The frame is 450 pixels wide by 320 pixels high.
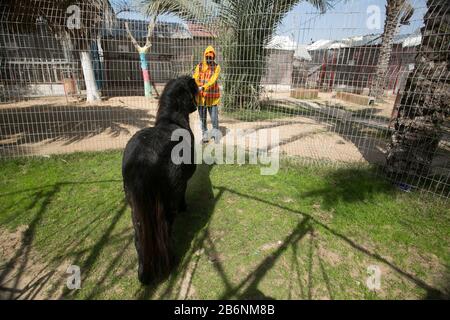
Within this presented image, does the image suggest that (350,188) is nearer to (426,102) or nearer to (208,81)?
(426,102)

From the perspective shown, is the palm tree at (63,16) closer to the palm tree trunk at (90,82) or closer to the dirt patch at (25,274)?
the palm tree trunk at (90,82)

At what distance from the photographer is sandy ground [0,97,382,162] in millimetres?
5242

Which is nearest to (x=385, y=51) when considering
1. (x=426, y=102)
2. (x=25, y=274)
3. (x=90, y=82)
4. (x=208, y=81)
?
(x=426, y=102)

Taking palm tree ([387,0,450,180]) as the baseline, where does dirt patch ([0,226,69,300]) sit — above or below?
below

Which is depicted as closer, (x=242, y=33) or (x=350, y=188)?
(x=350, y=188)

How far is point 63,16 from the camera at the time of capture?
623 centimetres

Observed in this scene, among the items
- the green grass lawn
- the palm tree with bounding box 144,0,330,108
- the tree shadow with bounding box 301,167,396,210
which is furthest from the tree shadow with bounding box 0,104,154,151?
the tree shadow with bounding box 301,167,396,210

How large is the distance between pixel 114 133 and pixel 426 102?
6.08 m

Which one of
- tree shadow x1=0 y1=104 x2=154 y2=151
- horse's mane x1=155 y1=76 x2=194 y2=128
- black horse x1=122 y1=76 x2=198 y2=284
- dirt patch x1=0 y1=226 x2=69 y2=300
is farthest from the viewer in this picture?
tree shadow x1=0 y1=104 x2=154 y2=151

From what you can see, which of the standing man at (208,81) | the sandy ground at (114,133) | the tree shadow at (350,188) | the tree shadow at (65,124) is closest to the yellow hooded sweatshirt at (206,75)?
the standing man at (208,81)

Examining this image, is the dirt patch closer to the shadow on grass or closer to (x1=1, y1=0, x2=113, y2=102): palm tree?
the shadow on grass

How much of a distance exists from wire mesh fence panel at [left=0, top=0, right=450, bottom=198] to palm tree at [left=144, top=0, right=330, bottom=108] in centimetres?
3
